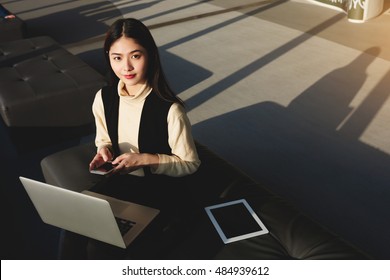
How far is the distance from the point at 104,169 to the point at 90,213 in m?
0.32

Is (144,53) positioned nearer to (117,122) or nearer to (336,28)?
(117,122)

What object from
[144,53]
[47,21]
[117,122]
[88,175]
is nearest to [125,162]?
[117,122]

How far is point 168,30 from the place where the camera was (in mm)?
6547

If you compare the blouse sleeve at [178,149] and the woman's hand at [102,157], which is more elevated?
the blouse sleeve at [178,149]

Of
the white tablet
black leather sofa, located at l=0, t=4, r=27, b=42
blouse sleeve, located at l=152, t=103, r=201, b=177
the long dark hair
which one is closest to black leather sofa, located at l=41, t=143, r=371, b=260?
the white tablet

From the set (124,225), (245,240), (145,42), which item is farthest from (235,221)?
(145,42)

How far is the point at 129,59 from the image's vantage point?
175 cm

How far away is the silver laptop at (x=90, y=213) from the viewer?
4.96ft

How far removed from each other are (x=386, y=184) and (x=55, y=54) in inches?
132

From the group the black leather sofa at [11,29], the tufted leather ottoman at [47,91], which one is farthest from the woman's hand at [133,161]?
the black leather sofa at [11,29]

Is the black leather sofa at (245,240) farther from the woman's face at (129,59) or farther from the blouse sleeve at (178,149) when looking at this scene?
the woman's face at (129,59)

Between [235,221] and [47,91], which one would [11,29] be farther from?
[235,221]

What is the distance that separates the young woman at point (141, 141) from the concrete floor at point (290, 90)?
1150mm

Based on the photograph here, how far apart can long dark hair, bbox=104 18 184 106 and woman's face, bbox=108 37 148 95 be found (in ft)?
0.07
